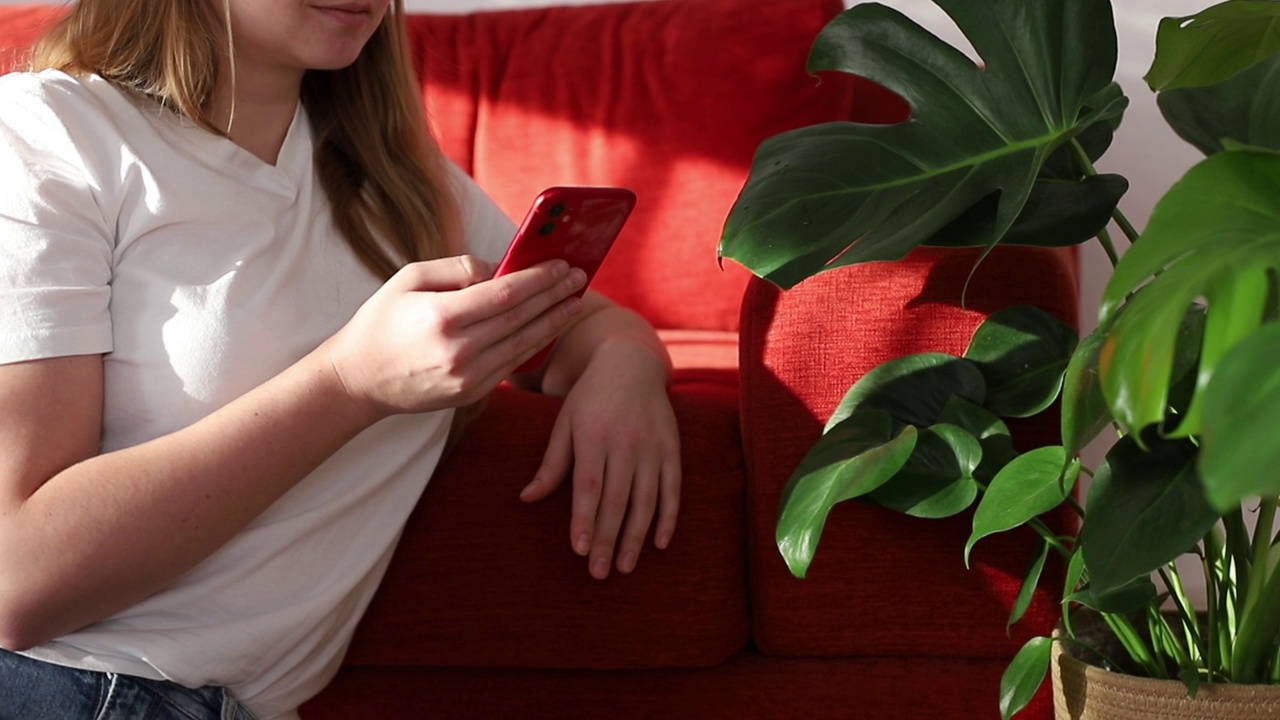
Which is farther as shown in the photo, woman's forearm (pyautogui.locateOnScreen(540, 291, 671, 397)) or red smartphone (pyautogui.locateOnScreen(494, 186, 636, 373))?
woman's forearm (pyautogui.locateOnScreen(540, 291, 671, 397))

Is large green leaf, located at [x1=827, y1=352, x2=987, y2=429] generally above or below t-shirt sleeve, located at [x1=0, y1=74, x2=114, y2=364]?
below

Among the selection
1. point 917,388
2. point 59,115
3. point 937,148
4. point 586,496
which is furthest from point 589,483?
point 59,115

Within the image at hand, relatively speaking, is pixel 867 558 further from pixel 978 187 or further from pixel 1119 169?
pixel 1119 169

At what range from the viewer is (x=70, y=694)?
0.88m

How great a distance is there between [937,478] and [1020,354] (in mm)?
124

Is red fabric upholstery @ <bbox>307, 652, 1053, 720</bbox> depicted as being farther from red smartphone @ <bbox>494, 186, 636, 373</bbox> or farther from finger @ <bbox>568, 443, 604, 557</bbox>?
red smartphone @ <bbox>494, 186, 636, 373</bbox>

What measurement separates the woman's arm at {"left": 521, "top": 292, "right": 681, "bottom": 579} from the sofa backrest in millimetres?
533

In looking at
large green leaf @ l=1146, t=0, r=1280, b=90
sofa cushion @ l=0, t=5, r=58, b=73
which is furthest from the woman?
sofa cushion @ l=0, t=5, r=58, b=73

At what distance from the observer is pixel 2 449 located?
83 cm

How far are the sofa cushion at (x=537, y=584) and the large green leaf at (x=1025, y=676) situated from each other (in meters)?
0.25

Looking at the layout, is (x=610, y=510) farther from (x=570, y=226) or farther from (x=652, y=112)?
(x=652, y=112)

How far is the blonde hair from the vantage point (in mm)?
1014

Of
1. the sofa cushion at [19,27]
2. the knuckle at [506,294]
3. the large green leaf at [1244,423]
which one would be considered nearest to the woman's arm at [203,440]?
the knuckle at [506,294]

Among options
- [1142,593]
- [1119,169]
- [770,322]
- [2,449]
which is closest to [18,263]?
[2,449]
